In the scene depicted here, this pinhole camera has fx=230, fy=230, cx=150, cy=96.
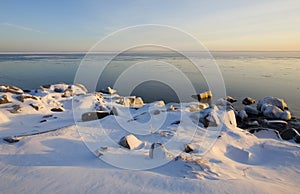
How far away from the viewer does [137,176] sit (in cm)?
512

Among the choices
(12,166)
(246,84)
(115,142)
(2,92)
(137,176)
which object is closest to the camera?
(137,176)

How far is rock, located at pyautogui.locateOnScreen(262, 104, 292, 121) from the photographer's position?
47.1ft

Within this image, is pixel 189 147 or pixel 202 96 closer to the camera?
pixel 189 147

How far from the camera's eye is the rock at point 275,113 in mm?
14352

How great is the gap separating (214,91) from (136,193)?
18.8 metres

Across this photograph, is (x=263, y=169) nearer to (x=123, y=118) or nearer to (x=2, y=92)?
(x=123, y=118)

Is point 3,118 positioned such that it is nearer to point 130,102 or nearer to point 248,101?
point 130,102

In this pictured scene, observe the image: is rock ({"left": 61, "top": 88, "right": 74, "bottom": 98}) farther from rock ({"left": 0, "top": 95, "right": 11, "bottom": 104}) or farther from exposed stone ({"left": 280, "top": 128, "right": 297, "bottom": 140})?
exposed stone ({"left": 280, "top": 128, "right": 297, "bottom": 140})

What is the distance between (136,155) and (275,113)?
38.3 feet

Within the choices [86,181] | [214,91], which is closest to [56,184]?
[86,181]

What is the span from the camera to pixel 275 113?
582 inches

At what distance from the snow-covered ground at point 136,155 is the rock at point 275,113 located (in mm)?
4449

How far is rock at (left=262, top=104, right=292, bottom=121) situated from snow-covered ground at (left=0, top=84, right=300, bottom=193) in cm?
445

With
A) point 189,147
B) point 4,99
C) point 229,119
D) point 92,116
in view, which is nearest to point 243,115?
point 229,119
